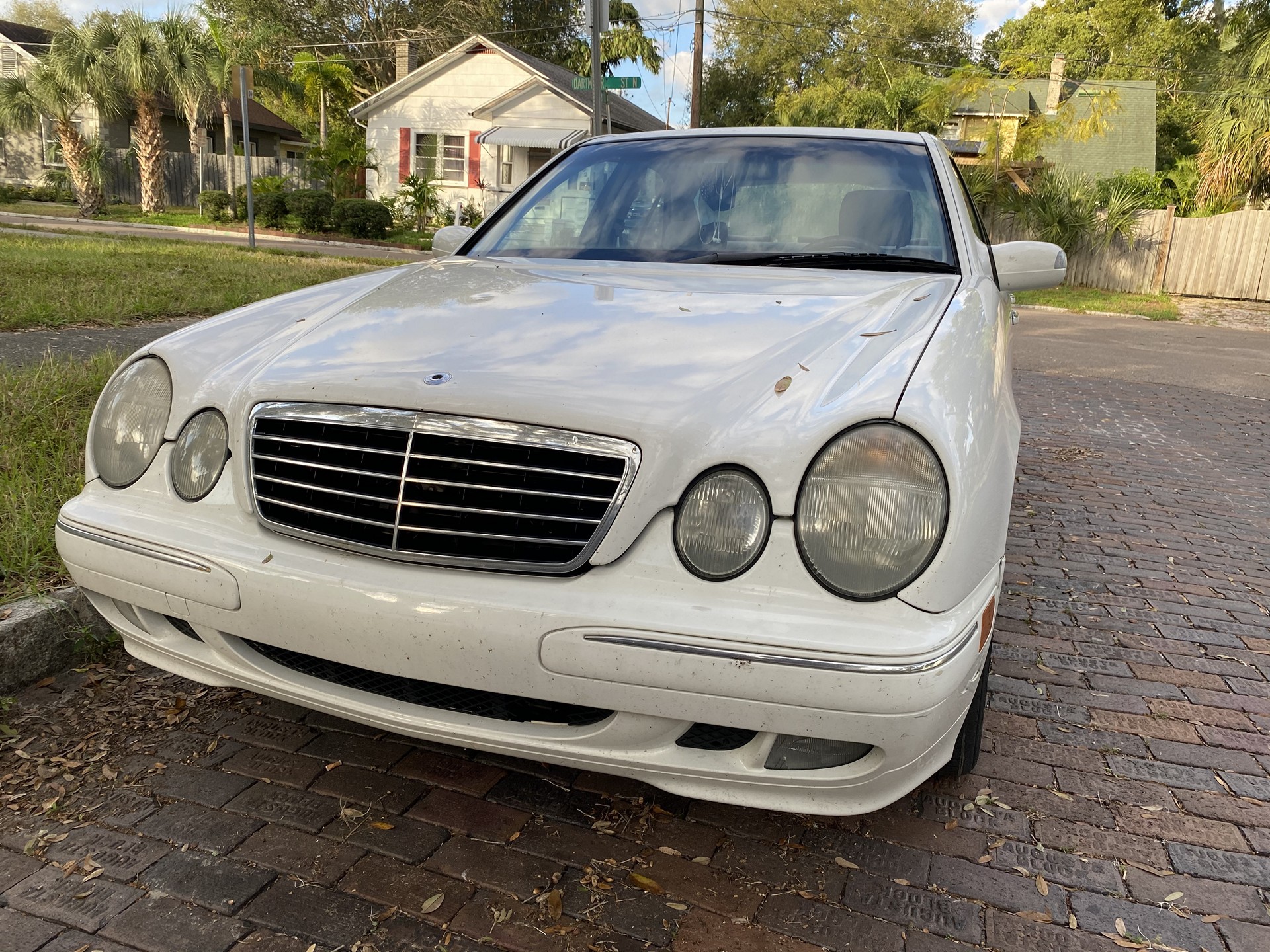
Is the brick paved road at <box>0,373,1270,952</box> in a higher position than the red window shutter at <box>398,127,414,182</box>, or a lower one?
lower

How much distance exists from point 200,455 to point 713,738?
126cm

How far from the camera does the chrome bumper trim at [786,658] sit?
159cm

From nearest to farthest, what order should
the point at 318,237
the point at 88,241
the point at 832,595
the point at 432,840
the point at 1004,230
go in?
the point at 832,595
the point at 432,840
the point at 88,241
the point at 1004,230
the point at 318,237

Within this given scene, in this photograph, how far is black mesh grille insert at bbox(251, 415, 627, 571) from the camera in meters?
1.78

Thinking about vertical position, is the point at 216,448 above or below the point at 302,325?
below

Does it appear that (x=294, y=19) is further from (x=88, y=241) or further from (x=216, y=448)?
(x=216, y=448)

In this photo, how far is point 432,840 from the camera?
2074 mm

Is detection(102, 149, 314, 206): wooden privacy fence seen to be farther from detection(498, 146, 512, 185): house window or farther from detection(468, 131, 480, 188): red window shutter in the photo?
detection(498, 146, 512, 185): house window

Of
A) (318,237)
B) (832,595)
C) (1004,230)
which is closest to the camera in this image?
(832,595)

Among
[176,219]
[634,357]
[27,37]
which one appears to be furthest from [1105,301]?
[27,37]

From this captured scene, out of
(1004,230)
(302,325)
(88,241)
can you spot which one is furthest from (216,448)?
(1004,230)

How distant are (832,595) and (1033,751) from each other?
4.14 ft

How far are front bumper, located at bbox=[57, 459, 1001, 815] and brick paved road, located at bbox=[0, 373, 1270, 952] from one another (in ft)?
0.99

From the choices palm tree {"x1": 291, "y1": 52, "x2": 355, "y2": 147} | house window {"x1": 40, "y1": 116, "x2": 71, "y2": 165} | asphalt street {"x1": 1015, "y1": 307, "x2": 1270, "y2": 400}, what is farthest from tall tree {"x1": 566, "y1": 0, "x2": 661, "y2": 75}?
asphalt street {"x1": 1015, "y1": 307, "x2": 1270, "y2": 400}
